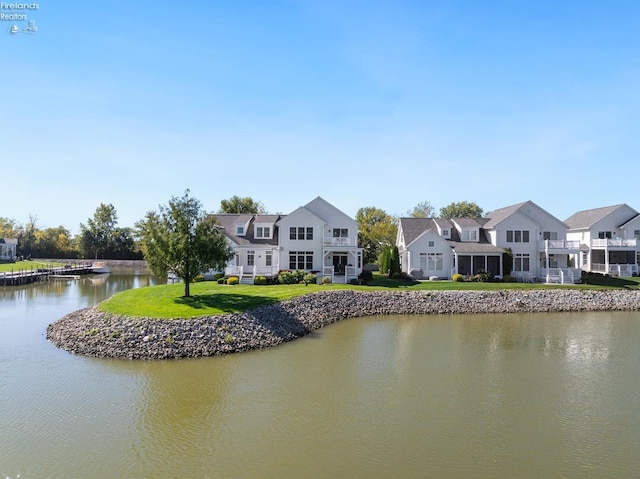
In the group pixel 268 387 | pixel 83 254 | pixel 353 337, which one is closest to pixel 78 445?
pixel 268 387

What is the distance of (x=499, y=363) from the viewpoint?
17.8m

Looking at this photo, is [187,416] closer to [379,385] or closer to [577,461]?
[379,385]

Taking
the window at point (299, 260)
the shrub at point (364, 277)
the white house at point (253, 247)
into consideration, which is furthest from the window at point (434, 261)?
the white house at point (253, 247)

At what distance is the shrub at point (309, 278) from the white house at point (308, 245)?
1.89 m

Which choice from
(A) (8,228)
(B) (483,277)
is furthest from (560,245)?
(A) (8,228)

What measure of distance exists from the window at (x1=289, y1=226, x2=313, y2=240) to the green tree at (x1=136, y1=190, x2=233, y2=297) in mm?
13300

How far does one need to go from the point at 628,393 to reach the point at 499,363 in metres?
4.47

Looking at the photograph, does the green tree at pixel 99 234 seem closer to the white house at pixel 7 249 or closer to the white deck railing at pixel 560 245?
the white house at pixel 7 249

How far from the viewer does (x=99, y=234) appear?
270ft

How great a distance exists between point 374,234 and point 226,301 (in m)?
34.9

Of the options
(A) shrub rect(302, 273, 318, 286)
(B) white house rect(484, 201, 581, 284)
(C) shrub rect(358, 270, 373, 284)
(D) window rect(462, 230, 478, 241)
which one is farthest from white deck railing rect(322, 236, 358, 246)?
(B) white house rect(484, 201, 581, 284)

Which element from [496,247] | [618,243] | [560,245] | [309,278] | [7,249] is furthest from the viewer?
[7,249]

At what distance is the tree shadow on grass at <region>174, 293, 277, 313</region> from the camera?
23000 mm

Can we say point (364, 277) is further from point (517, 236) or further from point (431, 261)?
point (517, 236)
